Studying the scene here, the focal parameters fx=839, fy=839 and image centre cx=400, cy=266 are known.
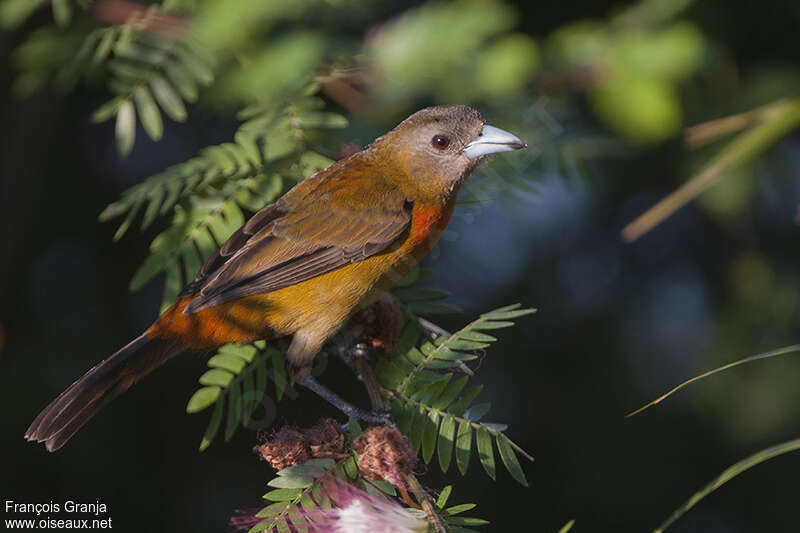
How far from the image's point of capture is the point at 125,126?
2.89 m

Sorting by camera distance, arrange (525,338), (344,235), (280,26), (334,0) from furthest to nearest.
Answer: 1. (525,338)
2. (344,235)
3. (280,26)
4. (334,0)

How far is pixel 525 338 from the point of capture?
413 cm

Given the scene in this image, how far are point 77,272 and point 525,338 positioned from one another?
225cm

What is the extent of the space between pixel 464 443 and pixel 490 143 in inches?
47.3

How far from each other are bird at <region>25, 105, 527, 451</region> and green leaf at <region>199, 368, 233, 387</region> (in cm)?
21

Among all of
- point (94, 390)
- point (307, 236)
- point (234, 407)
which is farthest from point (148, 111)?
point (234, 407)

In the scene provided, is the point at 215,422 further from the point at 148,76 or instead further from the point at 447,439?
the point at 148,76

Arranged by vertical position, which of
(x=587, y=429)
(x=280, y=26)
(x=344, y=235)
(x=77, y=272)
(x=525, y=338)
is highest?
(x=280, y=26)

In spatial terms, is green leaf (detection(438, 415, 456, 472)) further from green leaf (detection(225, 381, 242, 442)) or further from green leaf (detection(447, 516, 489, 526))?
green leaf (detection(225, 381, 242, 442))

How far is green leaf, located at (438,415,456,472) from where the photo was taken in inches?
85.7

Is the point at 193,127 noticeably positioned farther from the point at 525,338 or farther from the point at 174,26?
the point at 525,338

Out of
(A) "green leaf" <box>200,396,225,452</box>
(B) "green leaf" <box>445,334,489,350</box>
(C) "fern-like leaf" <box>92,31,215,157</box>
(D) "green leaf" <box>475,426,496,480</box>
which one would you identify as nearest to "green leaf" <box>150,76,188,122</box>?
(C) "fern-like leaf" <box>92,31,215,157</box>

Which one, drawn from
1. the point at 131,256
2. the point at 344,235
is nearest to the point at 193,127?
the point at 131,256

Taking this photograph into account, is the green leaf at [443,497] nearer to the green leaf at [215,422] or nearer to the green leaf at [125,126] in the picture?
the green leaf at [215,422]
